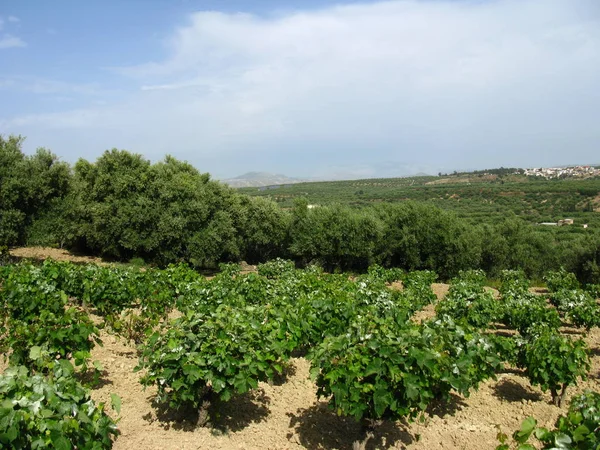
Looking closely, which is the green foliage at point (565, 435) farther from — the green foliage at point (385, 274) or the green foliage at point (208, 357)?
the green foliage at point (385, 274)

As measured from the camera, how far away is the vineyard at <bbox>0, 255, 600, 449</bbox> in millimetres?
4258

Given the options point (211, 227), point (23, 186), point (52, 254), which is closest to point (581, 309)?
point (211, 227)

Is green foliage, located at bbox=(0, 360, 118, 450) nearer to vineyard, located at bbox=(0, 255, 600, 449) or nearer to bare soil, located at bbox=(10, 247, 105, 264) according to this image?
vineyard, located at bbox=(0, 255, 600, 449)

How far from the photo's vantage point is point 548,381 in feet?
25.3

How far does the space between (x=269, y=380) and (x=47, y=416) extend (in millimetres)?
4231

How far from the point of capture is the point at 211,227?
79.6 feet

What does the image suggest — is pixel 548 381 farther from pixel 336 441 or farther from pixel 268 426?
pixel 268 426

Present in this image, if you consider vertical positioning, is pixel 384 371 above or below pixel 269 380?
above

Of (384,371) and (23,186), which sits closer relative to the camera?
(384,371)

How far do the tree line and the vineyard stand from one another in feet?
33.8

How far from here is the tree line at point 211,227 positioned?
61.8ft

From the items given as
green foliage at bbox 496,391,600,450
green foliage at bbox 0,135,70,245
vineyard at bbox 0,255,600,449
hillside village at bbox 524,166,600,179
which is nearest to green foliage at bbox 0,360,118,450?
vineyard at bbox 0,255,600,449

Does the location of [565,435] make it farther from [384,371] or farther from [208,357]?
[208,357]

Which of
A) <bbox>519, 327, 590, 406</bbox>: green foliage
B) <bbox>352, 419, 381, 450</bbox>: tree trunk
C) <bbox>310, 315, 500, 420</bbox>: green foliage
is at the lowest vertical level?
<bbox>352, 419, 381, 450</bbox>: tree trunk
